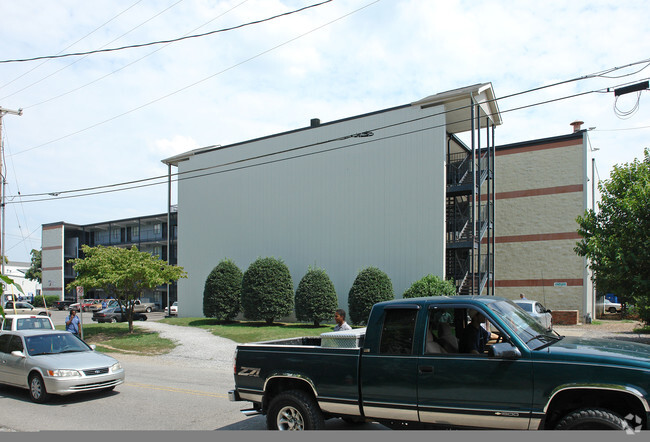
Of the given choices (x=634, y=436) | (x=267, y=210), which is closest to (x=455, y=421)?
(x=634, y=436)

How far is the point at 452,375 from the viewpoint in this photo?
5.45 m

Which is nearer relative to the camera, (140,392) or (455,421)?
(455,421)

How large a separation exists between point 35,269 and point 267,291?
211 ft

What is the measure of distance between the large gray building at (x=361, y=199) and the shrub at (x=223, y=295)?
10.2 ft

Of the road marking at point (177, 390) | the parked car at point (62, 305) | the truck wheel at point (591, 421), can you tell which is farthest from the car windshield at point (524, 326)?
the parked car at point (62, 305)

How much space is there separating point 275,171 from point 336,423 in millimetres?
27030

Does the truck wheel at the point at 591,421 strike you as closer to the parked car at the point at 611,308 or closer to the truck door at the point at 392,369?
the truck door at the point at 392,369

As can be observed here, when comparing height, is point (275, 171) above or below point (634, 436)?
above

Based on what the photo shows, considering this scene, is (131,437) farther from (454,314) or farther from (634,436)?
(634,436)

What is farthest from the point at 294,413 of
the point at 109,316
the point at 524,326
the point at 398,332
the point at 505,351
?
the point at 109,316

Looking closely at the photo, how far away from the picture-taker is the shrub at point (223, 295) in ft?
101

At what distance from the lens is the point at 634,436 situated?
4477 mm

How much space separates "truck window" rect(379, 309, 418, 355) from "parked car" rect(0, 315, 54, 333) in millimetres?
11774

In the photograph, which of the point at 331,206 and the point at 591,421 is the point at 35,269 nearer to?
the point at 331,206
